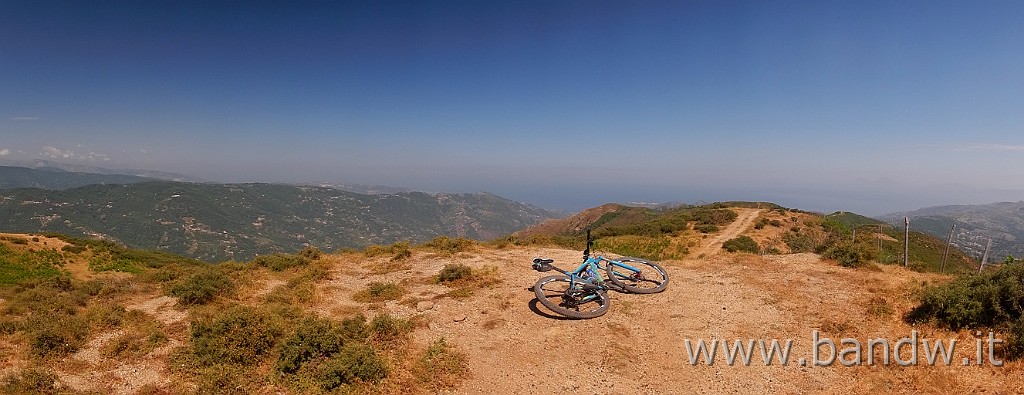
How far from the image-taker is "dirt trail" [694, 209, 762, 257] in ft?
89.3

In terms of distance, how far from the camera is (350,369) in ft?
24.0

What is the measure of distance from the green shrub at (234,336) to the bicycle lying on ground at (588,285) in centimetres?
659

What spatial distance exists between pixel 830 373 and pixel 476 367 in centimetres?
713

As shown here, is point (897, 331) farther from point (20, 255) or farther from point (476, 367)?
point (20, 255)

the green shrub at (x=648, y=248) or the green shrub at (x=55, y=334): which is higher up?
the green shrub at (x=55, y=334)

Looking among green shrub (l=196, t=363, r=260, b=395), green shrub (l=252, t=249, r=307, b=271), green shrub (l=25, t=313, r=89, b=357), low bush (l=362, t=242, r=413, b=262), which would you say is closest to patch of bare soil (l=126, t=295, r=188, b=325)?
green shrub (l=25, t=313, r=89, b=357)

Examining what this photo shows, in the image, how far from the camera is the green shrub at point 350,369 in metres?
7.19

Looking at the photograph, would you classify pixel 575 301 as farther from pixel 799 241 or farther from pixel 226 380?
pixel 799 241

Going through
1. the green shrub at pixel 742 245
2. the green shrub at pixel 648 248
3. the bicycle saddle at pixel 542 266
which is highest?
the bicycle saddle at pixel 542 266

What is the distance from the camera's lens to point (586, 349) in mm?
8703

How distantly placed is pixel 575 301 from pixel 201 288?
36.5 ft

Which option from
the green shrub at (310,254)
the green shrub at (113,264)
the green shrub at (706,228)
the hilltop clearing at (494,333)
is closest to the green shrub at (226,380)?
the hilltop clearing at (494,333)

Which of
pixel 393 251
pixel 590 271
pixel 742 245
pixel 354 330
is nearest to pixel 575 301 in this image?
pixel 590 271

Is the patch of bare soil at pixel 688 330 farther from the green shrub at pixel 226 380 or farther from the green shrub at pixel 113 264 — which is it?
the green shrub at pixel 113 264
